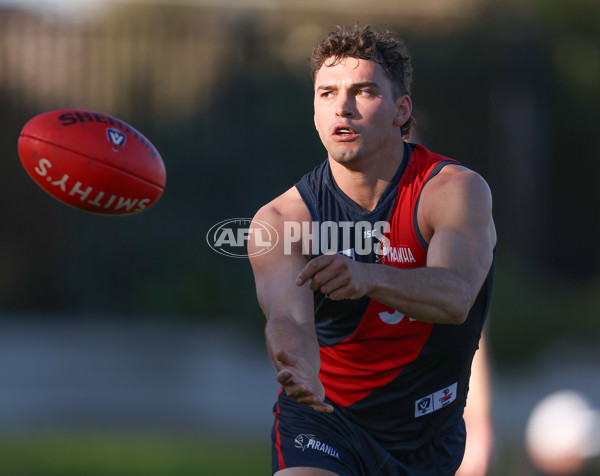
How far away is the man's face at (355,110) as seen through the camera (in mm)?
4199

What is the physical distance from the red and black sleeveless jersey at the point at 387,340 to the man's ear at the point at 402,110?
152mm

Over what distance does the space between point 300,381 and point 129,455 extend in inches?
232

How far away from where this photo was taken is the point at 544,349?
1162cm

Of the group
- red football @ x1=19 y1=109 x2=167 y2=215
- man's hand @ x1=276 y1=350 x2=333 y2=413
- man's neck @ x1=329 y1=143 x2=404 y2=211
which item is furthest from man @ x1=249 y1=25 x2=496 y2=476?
red football @ x1=19 y1=109 x2=167 y2=215

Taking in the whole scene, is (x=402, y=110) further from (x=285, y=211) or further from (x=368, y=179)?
(x=285, y=211)

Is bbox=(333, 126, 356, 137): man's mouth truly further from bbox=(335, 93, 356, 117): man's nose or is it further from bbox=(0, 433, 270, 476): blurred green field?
bbox=(0, 433, 270, 476): blurred green field

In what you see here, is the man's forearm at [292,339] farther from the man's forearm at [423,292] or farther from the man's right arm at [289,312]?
the man's forearm at [423,292]

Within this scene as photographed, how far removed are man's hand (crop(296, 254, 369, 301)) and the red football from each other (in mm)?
1631

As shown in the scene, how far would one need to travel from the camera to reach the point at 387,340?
4.26 m

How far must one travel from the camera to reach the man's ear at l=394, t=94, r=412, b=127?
443 cm

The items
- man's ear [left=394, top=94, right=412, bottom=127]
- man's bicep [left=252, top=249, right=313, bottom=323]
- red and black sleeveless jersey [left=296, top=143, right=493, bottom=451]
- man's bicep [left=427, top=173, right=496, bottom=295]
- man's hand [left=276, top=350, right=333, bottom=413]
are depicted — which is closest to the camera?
man's hand [left=276, top=350, right=333, bottom=413]

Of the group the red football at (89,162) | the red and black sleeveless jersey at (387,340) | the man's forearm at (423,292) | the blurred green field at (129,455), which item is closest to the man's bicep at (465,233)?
the man's forearm at (423,292)

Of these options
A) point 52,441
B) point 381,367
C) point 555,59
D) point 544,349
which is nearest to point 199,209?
point 52,441

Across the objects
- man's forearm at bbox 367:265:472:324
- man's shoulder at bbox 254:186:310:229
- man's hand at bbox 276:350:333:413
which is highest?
man's shoulder at bbox 254:186:310:229
